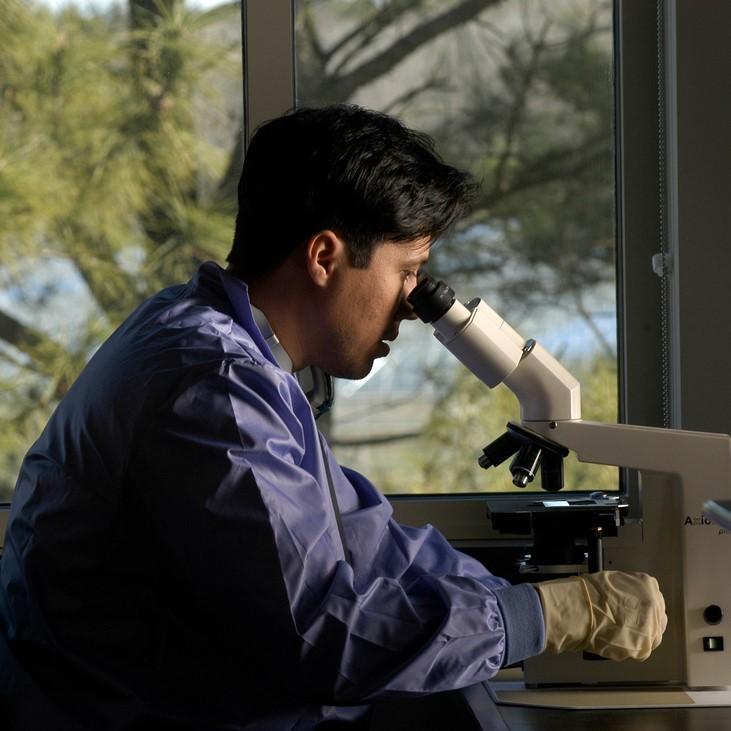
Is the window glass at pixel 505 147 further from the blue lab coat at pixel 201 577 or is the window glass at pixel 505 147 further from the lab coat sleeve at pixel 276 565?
the lab coat sleeve at pixel 276 565

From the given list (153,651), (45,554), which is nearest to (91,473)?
(45,554)

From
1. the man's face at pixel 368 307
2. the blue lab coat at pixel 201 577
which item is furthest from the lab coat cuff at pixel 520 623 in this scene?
the man's face at pixel 368 307

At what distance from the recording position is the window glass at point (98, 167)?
7.36ft

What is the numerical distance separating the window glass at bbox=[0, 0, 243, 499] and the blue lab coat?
2.94 feet

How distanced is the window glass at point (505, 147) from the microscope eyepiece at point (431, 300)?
697 mm

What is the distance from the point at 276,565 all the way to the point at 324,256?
483 mm

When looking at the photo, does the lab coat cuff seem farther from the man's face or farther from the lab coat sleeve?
the man's face

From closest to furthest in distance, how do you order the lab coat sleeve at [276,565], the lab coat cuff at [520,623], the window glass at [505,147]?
the lab coat sleeve at [276,565] → the lab coat cuff at [520,623] → the window glass at [505,147]

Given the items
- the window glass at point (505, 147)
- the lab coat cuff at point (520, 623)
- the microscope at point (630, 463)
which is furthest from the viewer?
the window glass at point (505, 147)

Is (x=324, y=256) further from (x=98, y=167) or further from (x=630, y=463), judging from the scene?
(x=98, y=167)

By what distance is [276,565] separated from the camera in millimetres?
1180

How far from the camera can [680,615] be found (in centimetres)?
161

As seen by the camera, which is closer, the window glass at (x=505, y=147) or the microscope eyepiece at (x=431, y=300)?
the microscope eyepiece at (x=431, y=300)

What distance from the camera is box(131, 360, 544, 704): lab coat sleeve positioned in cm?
118
